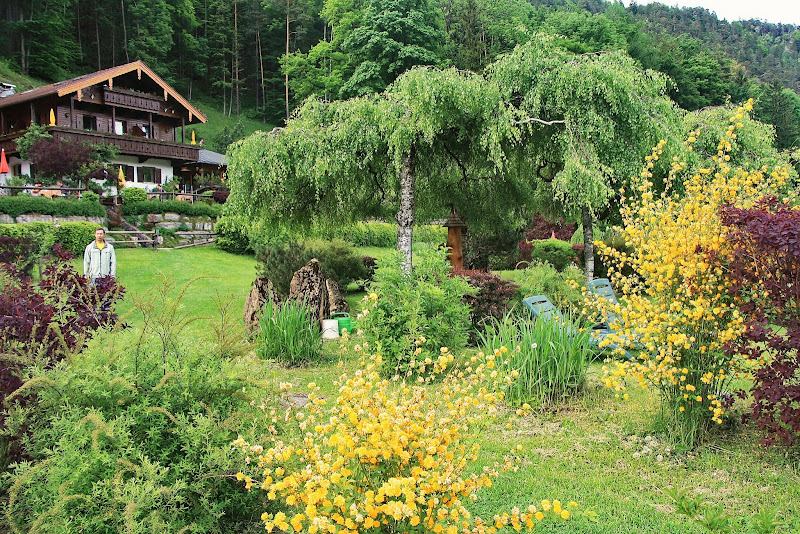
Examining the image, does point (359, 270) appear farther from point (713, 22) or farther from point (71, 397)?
point (713, 22)

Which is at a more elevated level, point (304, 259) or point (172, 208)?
point (172, 208)

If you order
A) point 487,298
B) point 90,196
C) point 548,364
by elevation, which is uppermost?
point 90,196

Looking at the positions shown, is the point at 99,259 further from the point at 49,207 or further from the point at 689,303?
the point at 49,207

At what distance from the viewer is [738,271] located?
3963 millimetres

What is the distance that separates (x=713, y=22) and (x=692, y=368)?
107596mm

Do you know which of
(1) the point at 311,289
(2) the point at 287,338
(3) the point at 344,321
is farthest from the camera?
(1) the point at 311,289

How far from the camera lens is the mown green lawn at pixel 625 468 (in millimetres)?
3396

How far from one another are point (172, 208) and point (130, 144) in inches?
379

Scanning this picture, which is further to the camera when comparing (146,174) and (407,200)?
(146,174)

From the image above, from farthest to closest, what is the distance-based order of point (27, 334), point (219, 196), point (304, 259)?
point (219, 196) < point (304, 259) < point (27, 334)

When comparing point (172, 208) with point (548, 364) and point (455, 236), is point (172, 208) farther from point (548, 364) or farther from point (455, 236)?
point (548, 364)

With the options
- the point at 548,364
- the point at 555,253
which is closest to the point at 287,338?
the point at 548,364

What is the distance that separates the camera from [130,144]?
28.8 m

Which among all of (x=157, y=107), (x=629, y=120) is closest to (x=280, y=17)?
(x=157, y=107)
